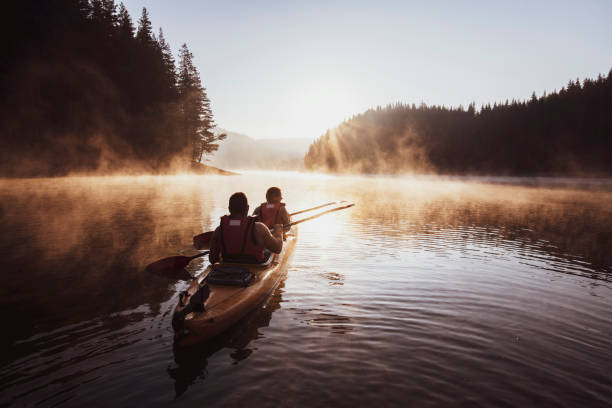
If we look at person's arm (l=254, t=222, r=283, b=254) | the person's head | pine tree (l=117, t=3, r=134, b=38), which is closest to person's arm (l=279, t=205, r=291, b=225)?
the person's head

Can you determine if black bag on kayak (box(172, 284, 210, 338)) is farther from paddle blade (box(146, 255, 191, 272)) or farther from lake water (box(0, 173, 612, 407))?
paddle blade (box(146, 255, 191, 272))

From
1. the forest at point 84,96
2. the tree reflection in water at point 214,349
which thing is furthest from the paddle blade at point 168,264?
the forest at point 84,96

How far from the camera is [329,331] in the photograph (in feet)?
20.2

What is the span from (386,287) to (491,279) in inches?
130

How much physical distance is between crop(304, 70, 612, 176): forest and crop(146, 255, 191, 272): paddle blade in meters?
124

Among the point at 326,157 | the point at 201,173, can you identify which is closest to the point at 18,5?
the point at 201,173

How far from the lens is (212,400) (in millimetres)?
4262

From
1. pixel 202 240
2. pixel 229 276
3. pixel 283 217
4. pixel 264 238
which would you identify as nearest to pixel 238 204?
pixel 264 238

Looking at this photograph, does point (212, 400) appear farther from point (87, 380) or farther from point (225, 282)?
point (225, 282)

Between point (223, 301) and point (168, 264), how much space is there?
3.53m

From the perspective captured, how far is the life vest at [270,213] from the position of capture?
33.4 feet

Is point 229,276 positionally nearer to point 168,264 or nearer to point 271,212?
point 168,264

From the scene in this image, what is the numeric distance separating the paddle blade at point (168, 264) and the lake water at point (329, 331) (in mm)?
356

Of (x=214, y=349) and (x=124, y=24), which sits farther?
(x=124, y=24)
